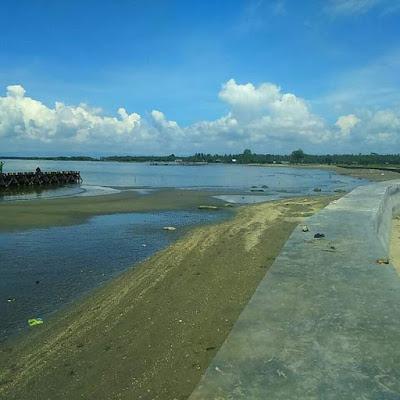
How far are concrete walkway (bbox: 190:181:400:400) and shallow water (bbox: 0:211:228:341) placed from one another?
13.7 feet

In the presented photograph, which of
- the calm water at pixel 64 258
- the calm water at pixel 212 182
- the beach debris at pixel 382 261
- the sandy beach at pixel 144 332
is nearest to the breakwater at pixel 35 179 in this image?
the calm water at pixel 212 182

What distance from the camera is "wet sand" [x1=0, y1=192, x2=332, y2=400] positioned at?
5.36m

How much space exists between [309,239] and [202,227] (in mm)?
8296

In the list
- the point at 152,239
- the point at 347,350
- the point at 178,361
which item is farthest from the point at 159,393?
the point at 152,239

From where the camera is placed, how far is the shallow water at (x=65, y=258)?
8.78 m

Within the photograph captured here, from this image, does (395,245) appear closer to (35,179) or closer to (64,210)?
(64,210)

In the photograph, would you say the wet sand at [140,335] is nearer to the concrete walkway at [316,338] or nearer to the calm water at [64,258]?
the calm water at [64,258]

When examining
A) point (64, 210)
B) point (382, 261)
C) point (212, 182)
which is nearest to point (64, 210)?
point (64, 210)

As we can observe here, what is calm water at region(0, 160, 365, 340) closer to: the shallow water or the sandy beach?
the shallow water

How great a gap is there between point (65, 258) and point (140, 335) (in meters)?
6.50

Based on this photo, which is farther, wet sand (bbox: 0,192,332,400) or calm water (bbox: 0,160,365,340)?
calm water (bbox: 0,160,365,340)

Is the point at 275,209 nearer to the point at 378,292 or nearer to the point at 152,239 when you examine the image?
the point at 152,239

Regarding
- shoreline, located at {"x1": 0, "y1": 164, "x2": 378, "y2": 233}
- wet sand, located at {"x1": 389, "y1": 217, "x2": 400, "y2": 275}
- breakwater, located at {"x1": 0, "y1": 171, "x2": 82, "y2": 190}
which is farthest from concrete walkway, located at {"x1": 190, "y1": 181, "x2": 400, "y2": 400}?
breakwater, located at {"x1": 0, "y1": 171, "x2": 82, "y2": 190}

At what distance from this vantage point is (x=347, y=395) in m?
3.79
